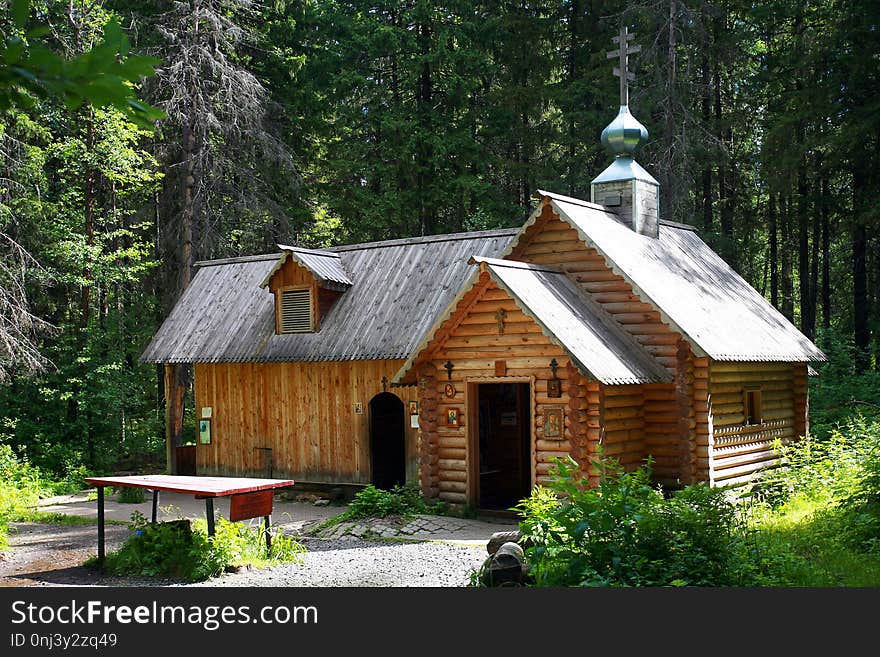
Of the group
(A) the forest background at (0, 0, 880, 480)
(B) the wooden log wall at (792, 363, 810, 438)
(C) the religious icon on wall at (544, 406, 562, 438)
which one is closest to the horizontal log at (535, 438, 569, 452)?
(C) the religious icon on wall at (544, 406, 562, 438)

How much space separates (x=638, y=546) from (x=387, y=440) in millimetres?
11978

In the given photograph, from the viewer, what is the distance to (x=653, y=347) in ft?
55.9

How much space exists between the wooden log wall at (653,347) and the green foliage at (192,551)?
6816mm

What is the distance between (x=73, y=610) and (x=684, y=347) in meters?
11.8

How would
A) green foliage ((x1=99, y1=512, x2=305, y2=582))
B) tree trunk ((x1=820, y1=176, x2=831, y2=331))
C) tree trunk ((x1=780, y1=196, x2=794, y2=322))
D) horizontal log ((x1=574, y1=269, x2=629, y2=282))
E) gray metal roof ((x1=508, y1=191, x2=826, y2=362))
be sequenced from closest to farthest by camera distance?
1. green foliage ((x1=99, y1=512, x2=305, y2=582))
2. gray metal roof ((x1=508, y1=191, x2=826, y2=362))
3. horizontal log ((x1=574, y1=269, x2=629, y2=282))
4. tree trunk ((x1=820, y1=176, x2=831, y2=331))
5. tree trunk ((x1=780, y1=196, x2=794, y2=322))

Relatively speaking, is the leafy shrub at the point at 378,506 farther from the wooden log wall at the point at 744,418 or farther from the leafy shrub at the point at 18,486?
the leafy shrub at the point at 18,486

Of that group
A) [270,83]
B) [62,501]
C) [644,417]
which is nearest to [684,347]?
[644,417]

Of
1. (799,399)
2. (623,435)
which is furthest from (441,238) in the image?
(799,399)

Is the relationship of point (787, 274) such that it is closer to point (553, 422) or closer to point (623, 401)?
point (623, 401)

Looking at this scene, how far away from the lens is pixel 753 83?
102 feet

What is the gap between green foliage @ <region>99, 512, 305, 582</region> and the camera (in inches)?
481

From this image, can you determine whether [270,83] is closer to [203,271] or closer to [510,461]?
[203,271]

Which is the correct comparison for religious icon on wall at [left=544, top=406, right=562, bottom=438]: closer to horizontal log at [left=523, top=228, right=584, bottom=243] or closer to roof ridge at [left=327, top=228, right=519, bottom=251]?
horizontal log at [left=523, top=228, right=584, bottom=243]

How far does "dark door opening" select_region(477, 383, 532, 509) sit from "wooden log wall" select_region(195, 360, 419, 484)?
2034 mm
